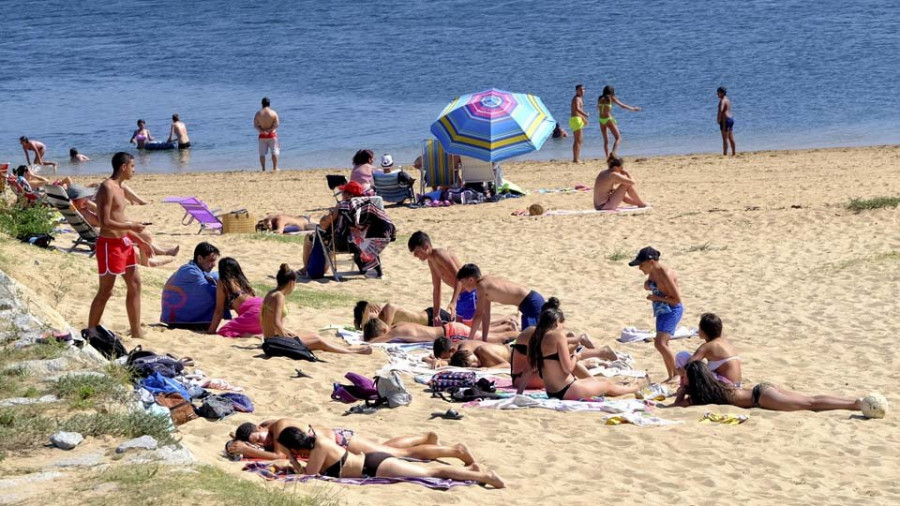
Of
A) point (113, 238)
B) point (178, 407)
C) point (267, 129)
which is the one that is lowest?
point (178, 407)

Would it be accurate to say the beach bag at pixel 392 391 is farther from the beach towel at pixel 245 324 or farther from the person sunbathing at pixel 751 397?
the beach towel at pixel 245 324

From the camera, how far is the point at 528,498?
20.1 ft

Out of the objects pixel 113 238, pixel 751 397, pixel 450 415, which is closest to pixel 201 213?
pixel 113 238

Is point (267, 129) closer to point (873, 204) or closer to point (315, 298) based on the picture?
point (315, 298)

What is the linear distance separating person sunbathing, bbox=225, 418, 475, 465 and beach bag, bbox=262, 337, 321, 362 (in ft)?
7.78

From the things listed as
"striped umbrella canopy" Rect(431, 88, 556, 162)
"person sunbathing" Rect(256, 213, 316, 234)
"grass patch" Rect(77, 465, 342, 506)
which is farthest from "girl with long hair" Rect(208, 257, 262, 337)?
"striped umbrella canopy" Rect(431, 88, 556, 162)

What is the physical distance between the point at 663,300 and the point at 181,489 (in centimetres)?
493

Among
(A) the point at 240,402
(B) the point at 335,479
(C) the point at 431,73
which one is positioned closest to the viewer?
(B) the point at 335,479

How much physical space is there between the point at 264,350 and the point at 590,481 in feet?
11.2

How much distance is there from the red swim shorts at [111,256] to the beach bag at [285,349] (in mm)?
1255

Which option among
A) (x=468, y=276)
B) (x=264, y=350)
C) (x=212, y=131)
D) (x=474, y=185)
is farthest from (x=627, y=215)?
(x=212, y=131)

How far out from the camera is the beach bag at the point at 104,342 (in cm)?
797

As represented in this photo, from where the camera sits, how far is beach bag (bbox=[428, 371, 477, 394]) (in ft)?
27.6

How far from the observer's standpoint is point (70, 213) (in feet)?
39.5
